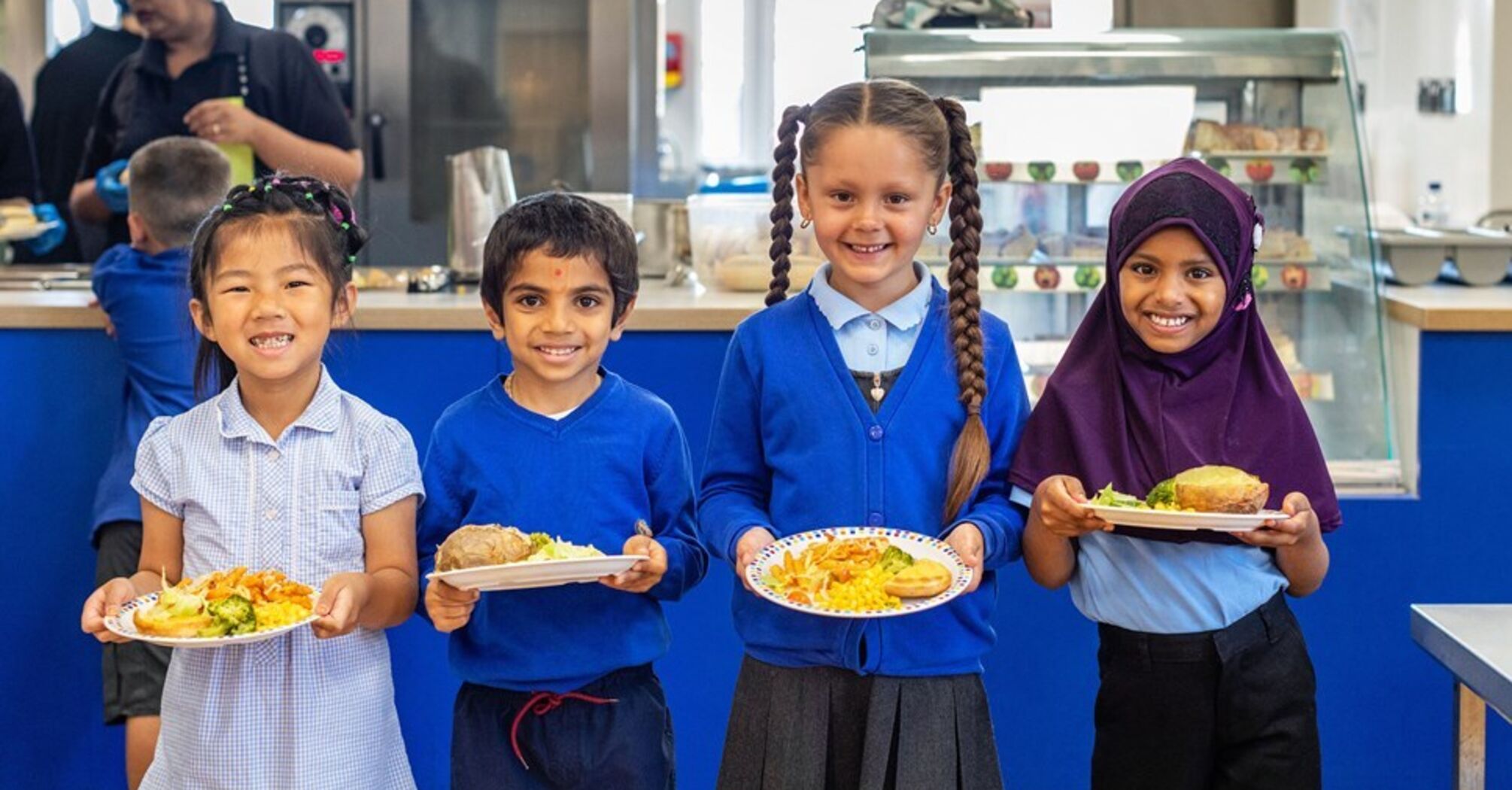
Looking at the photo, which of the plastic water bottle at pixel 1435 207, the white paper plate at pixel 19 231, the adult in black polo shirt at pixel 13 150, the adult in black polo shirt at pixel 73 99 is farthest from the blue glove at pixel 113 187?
the plastic water bottle at pixel 1435 207

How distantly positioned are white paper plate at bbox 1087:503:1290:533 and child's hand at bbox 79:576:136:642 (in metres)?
1.20

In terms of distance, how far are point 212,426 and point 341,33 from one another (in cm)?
409

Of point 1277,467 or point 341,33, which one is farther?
point 341,33

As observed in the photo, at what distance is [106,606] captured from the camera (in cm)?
209

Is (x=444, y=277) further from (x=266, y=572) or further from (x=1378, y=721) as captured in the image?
(x=1378, y=721)

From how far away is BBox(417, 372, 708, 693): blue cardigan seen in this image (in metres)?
2.24

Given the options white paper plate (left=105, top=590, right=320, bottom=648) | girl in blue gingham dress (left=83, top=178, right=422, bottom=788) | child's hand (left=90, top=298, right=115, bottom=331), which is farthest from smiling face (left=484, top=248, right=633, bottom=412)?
child's hand (left=90, top=298, right=115, bottom=331)

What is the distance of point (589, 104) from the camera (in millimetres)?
6082

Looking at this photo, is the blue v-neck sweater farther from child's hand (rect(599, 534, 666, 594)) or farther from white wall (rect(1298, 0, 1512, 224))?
white wall (rect(1298, 0, 1512, 224))

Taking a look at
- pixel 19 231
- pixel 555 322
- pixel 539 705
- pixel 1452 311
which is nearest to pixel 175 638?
pixel 539 705

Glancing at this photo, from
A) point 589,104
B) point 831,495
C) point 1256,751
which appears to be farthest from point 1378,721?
point 589,104

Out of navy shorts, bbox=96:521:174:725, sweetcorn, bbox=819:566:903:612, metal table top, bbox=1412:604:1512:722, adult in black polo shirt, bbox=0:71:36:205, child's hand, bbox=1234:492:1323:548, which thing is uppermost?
adult in black polo shirt, bbox=0:71:36:205

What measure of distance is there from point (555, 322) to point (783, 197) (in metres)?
0.40

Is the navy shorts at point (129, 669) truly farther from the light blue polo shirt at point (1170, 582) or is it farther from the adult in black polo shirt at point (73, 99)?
the adult in black polo shirt at point (73, 99)
